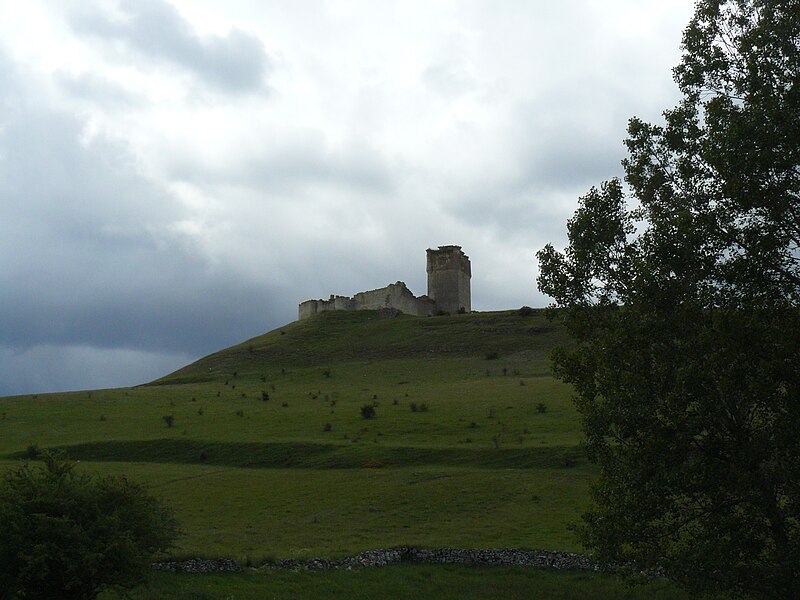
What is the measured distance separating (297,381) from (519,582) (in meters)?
59.4

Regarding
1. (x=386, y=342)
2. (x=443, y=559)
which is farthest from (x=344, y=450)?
(x=386, y=342)

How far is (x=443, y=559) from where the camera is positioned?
30.3 meters

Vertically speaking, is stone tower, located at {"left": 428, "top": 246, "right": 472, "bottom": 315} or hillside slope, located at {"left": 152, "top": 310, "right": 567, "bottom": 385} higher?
stone tower, located at {"left": 428, "top": 246, "right": 472, "bottom": 315}

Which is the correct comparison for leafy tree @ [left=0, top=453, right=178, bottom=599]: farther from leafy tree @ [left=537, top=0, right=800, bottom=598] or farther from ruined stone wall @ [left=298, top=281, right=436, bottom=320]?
ruined stone wall @ [left=298, top=281, right=436, bottom=320]

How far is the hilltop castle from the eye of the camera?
443 ft

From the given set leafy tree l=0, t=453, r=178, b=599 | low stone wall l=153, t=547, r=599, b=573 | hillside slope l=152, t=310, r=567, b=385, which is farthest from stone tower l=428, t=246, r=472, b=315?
leafy tree l=0, t=453, r=178, b=599

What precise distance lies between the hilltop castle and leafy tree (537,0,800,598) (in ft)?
366

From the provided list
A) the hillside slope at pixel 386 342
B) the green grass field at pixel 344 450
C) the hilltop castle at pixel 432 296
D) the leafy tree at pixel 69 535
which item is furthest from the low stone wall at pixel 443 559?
the hilltop castle at pixel 432 296

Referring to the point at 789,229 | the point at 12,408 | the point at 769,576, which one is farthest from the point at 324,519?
the point at 12,408

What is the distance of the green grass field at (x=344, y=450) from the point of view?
3388 cm

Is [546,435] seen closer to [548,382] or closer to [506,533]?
[506,533]

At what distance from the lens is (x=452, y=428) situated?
52.8 m

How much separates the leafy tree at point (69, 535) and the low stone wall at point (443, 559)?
5.74m

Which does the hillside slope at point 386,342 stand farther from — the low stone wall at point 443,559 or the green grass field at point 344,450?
the low stone wall at point 443,559
